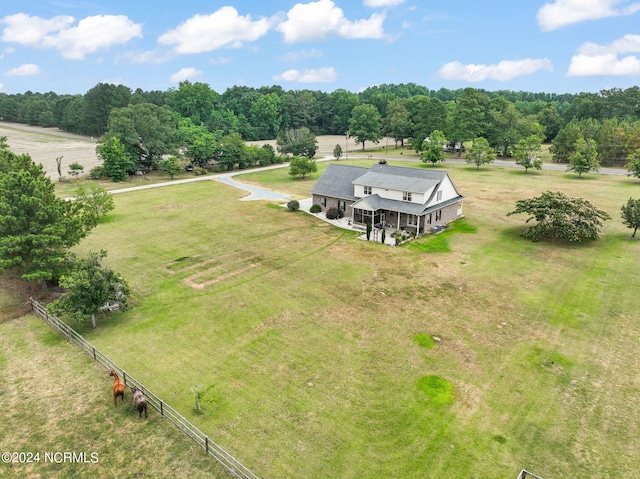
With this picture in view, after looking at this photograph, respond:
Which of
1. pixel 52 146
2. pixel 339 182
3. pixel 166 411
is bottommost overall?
pixel 166 411

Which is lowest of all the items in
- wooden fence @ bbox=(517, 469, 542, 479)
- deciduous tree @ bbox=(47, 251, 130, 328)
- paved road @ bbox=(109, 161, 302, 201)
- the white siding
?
wooden fence @ bbox=(517, 469, 542, 479)

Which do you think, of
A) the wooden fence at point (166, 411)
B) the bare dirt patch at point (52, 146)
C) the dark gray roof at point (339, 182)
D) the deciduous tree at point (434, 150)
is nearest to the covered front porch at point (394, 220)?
the dark gray roof at point (339, 182)

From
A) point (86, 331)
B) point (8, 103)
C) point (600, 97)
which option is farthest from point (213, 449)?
point (8, 103)

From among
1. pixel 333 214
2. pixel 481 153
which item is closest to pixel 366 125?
pixel 481 153

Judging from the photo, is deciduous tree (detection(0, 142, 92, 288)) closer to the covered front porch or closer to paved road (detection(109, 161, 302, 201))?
the covered front porch

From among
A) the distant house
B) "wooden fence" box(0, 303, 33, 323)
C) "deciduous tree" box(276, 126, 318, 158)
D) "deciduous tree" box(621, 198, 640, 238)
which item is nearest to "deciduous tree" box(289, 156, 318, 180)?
"deciduous tree" box(276, 126, 318, 158)

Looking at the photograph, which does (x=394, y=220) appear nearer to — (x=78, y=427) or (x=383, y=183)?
(x=383, y=183)
